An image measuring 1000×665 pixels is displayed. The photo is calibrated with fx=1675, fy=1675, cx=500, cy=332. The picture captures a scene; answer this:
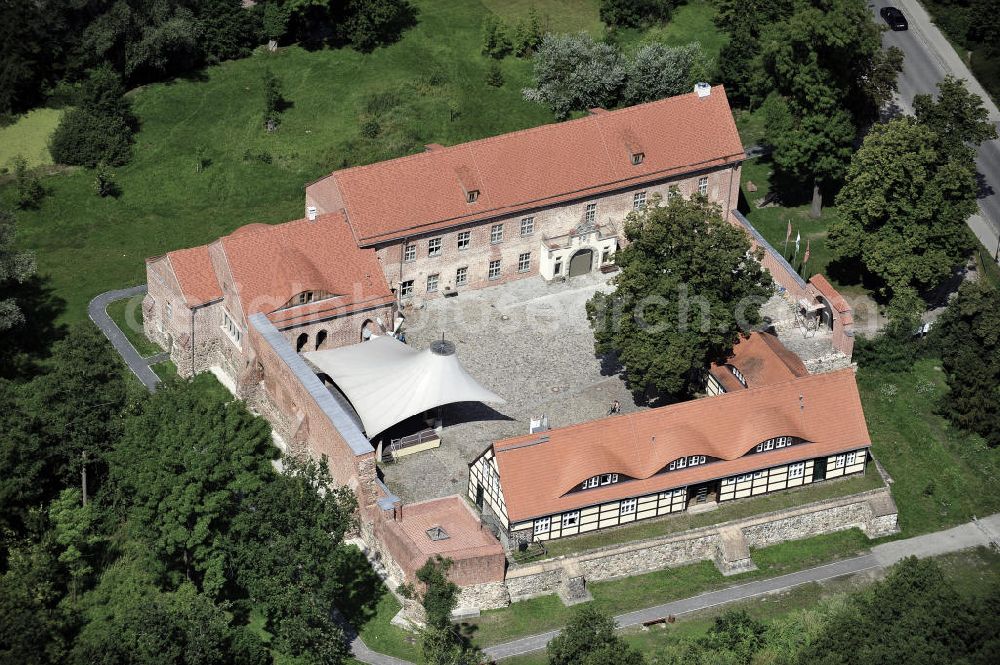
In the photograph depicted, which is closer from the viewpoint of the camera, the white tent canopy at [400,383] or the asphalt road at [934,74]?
the white tent canopy at [400,383]

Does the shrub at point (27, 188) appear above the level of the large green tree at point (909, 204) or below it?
below

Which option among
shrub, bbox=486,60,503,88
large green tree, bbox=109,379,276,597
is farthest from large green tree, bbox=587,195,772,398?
shrub, bbox=486,60,503,88

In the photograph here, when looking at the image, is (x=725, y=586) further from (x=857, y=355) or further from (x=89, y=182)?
(x=89, y=182)

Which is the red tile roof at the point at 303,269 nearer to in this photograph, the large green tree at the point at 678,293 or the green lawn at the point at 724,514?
the large green tree at the point at 678,293

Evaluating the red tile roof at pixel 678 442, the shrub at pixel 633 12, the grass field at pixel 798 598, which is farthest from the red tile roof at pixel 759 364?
the shrub at pixel 633 12

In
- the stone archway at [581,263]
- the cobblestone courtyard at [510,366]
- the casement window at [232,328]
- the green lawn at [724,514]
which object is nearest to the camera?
the green lawn at [724,514]

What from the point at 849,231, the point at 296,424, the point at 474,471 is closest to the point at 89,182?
the point at 296,424

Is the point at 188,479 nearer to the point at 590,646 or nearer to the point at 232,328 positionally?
the point at 232,328
